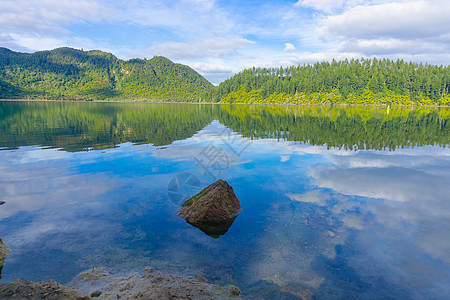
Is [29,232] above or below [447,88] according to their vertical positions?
below

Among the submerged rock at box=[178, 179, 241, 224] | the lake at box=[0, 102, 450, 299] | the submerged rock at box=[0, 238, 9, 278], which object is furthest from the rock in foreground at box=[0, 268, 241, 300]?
the submerged rock at box=[178, 179, 241, 224]

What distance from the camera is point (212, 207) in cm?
1127

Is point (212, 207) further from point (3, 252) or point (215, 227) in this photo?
point (3, 252)

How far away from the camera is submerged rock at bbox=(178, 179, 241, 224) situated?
36.7 feet

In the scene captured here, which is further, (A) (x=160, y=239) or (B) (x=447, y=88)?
(B) (x=447, y=88)

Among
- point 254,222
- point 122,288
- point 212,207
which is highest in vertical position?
point 212,207

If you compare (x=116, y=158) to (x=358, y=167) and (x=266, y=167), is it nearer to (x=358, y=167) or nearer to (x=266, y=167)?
(x=266, y=167)

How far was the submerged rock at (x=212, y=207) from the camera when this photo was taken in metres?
11.2

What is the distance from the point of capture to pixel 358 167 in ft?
64.2

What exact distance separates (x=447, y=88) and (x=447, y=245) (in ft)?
798

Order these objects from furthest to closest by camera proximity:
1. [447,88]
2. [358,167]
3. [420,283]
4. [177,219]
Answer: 1. [447,88]
2. [358,167]
3. [177,219]
4. [420,283]

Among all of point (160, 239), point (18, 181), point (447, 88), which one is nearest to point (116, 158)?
point (18, 181)

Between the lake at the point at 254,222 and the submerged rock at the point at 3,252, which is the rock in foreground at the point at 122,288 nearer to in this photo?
the lake at the point at 254,222

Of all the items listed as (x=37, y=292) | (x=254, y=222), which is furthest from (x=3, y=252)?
(x=254, y=222)
